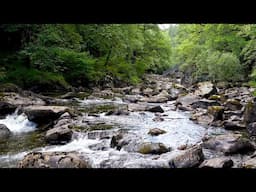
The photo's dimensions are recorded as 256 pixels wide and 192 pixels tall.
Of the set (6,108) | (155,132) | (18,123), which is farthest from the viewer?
(6,108)

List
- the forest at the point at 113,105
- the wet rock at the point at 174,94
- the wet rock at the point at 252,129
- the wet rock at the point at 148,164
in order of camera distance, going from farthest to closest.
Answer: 1. the wet rock at the point at 174,94
2. the wet rock at the point at 252,129
3. the forest at the point at 113,105
4. the wet rock at the point at 148,164

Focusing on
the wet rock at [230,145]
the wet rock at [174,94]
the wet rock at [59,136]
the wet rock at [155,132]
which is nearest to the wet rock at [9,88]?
the wet rock at [59,136]

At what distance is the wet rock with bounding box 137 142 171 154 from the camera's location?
31.6 ft

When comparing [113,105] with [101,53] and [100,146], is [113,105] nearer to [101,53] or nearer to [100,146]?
[100,146]

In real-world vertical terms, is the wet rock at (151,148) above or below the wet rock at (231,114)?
below

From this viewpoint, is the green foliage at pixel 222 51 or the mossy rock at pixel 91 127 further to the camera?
the green foliage at pixel 222 51

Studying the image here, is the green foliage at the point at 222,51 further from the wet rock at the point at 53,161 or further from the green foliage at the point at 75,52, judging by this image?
the wet rock at the point at 53,161

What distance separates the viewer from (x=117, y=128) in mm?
12820

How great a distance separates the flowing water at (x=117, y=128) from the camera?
352 inches

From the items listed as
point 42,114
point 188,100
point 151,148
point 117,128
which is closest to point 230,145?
point 151,148

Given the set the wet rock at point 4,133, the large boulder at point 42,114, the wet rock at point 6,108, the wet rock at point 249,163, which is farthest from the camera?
the wet rock at point 6,108

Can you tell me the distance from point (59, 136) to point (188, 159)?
13.5ft

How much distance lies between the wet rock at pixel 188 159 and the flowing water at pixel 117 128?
1.23 feet
